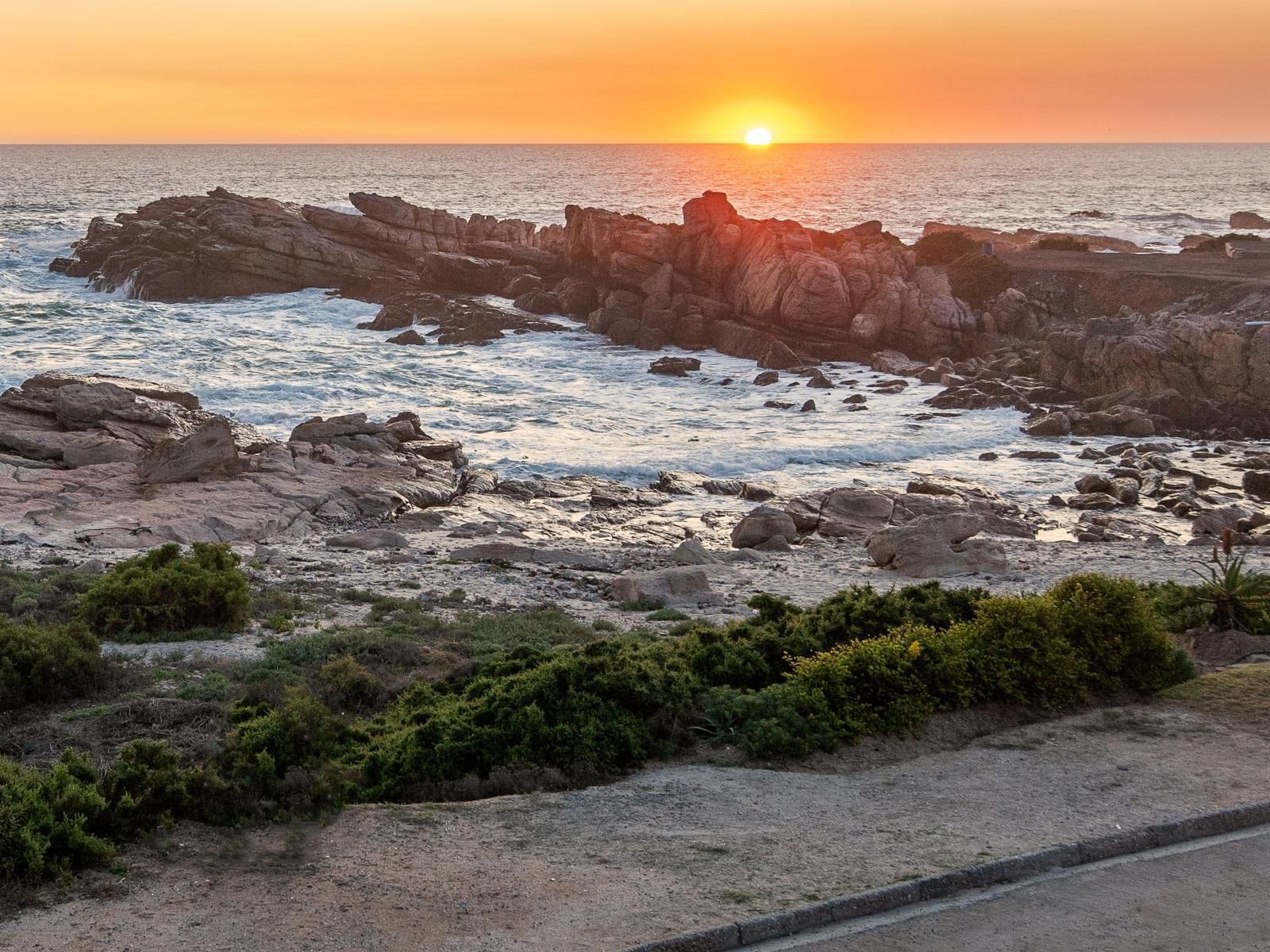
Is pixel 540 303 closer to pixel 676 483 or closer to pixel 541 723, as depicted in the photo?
pixel 676 483

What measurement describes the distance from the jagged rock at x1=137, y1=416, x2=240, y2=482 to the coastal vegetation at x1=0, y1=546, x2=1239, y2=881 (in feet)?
39.8

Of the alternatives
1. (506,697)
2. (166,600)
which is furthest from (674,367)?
(506,697)

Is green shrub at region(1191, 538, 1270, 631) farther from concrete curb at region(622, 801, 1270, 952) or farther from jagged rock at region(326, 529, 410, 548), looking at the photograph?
jagged rock at region(326, 529, 410, 548)

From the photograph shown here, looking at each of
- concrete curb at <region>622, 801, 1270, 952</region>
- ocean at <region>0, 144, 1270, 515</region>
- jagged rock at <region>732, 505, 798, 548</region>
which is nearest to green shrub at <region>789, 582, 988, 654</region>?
concrete curb at <region>622, 801, 1270, 952</region>

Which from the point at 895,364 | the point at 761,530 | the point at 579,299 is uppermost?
the point at 579,299

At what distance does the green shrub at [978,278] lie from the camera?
58619 millimetres

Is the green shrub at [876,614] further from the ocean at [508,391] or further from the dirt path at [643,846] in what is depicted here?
the ocean at [508,391]

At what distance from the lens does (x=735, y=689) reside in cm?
1295

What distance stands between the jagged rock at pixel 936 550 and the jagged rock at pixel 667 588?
15.1 ft

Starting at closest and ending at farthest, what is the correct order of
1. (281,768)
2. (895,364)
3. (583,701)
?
(281,768), (583,701), (895,364)

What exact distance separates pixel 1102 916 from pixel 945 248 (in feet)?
201

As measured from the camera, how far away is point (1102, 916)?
8.62m

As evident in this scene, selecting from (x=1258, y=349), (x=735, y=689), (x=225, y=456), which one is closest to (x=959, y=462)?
(x=1258, y=349)

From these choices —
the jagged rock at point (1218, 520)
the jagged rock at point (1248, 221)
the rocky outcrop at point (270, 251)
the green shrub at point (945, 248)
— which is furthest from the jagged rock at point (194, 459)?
the jagged rock at point (1248, 221)
